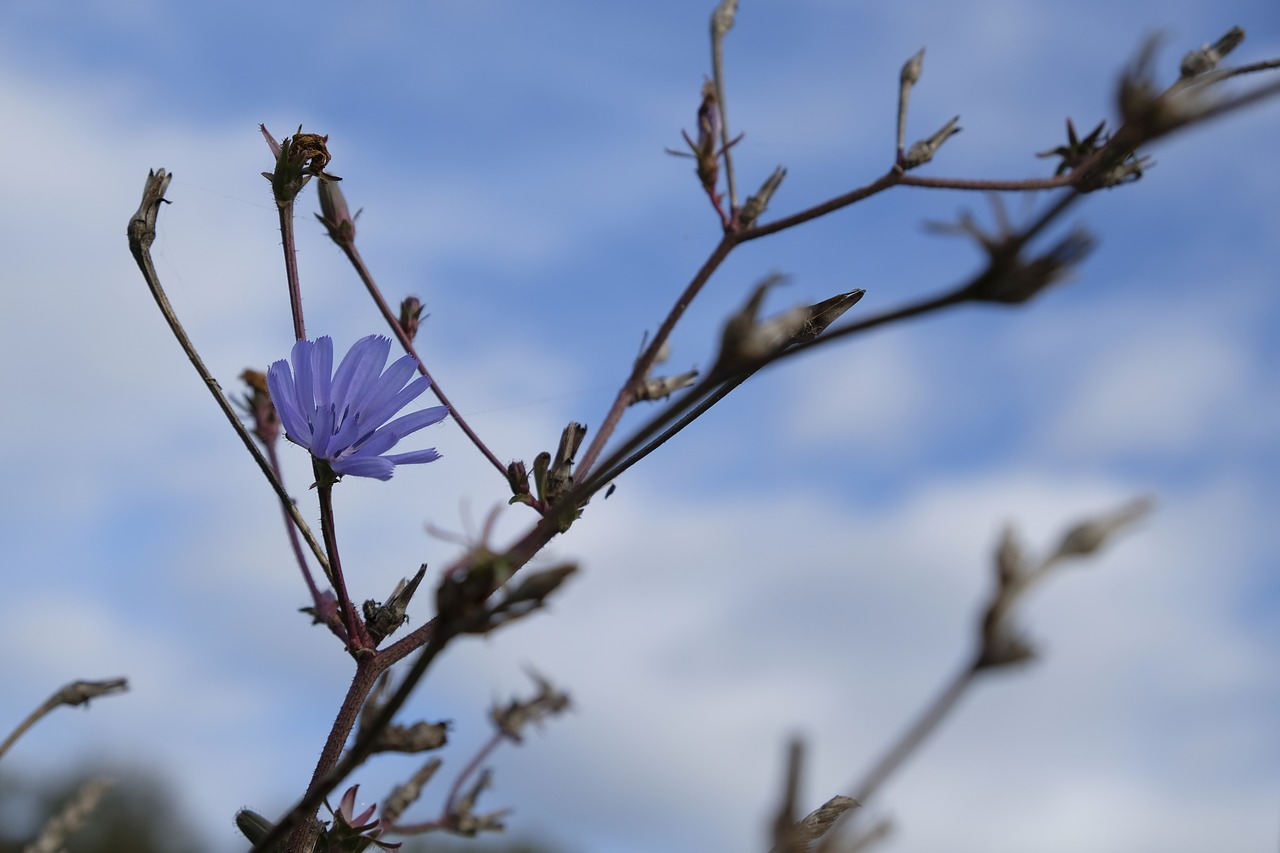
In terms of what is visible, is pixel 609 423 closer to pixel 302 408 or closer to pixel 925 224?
pixel 302 408

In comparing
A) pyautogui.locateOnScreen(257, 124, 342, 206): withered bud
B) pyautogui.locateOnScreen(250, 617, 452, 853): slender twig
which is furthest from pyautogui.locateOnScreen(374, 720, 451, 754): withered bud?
pyautogui.locateOnScreen(257, 124, 342, 206): withered bud

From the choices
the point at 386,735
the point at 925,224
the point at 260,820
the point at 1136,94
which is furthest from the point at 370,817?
the point at 1136,94

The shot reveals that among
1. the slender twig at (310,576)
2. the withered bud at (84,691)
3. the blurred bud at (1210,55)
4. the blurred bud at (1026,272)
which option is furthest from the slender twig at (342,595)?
the blurred bud at (1210,55)

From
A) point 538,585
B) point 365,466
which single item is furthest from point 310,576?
point 538,585

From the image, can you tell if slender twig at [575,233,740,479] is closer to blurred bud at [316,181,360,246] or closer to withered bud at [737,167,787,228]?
withered bud at [737,167,787,228]

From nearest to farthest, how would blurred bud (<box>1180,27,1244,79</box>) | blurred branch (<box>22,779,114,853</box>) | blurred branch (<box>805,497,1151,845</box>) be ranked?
1. blurred branch (<box>805,497,1151,845</box>)
2. blurred bud (<box>1180,27,1244,79</box>)
3. blurred branch (<box>22,779,114,853</box>)
